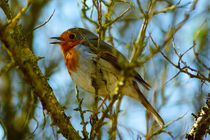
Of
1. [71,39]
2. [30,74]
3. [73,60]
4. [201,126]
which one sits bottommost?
[201,126]

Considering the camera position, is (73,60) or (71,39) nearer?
(73,60)

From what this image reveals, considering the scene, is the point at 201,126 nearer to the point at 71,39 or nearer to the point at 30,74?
the point at 30,74

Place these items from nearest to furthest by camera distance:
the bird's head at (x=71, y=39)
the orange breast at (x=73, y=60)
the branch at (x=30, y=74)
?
the branch at (x=30, y=74), the orange breast at (x=73, y=60), the bird's head at (x=71, y=39)

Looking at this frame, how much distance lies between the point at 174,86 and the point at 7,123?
2.99 meters

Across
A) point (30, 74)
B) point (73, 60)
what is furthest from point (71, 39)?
point (30, 74)

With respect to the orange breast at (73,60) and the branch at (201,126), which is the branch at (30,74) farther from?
the branch at (201,126)

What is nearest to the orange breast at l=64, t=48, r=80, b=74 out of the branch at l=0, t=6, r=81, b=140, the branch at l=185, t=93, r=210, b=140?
the branch at l=0, t=6, r=81, b=140

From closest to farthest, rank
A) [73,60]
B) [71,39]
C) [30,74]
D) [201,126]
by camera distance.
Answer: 1. [30,74]
2. [201,126]
3. [73,60]
4. [71,39]

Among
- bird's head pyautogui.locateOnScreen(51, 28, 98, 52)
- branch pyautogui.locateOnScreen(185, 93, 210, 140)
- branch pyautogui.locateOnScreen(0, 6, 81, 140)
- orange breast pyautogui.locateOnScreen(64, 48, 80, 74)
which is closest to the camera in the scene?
branch pyautogui.locateOnScreen(0, 6, 81, 140)

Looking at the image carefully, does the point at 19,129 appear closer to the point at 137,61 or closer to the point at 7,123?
the point at 7,123

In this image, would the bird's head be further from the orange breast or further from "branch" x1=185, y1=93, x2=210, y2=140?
"branch" x1=185, y1=93, x2=210, y2=140

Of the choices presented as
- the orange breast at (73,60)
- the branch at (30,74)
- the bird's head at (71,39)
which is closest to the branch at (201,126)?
the branch at (30,74)

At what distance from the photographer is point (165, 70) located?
2674mm

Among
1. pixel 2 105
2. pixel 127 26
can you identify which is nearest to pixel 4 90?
pixel 2 105
